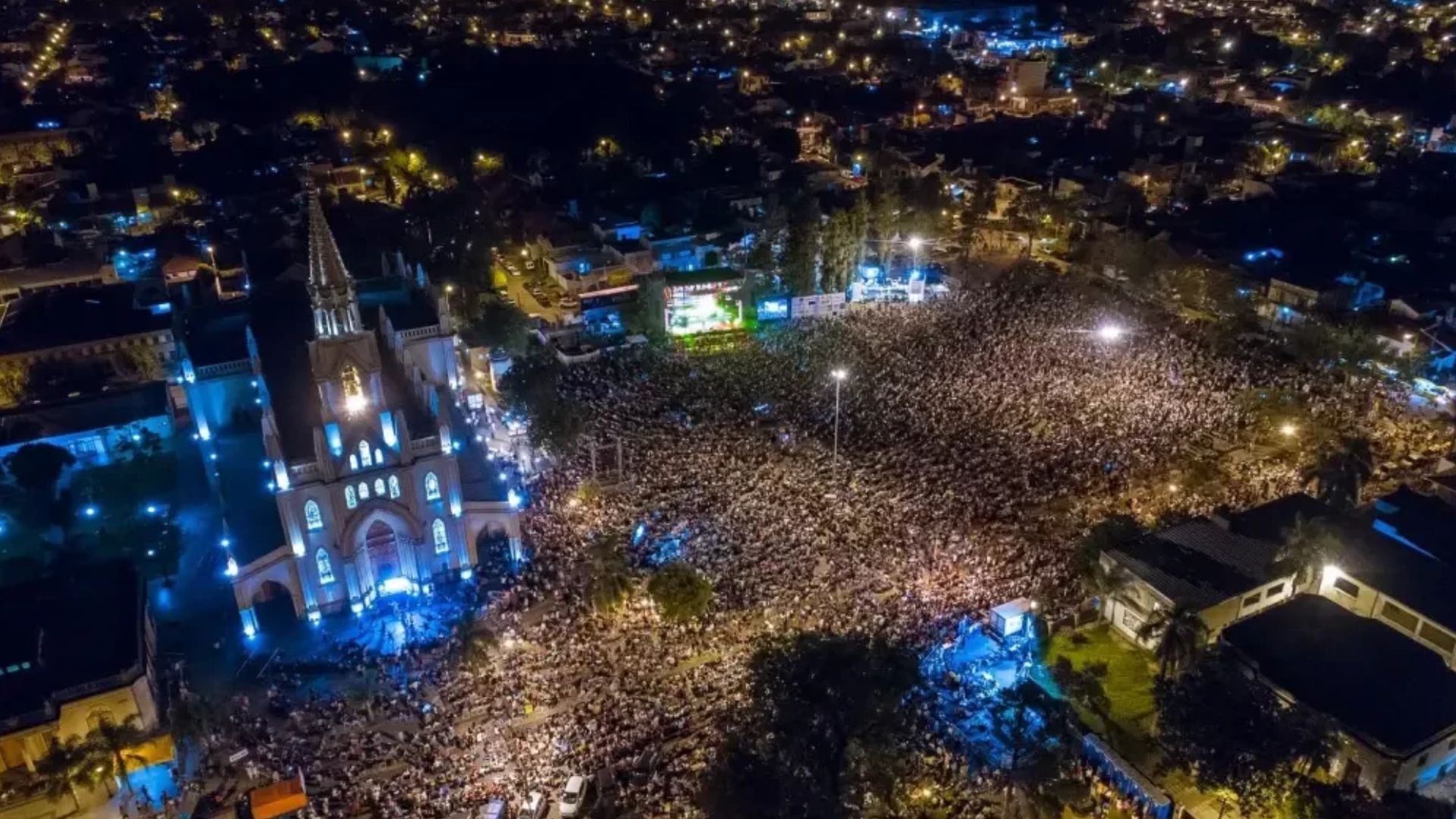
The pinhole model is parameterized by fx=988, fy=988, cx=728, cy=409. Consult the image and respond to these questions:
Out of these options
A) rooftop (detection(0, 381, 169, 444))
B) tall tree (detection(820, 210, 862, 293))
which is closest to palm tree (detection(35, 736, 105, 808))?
rooftop (detection(0, 381, 169, 444))

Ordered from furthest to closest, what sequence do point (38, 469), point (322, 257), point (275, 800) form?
point (38, 469) → point (322, 257) → point (275, 800)

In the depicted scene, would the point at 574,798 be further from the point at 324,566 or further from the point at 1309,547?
the point at 1309,547

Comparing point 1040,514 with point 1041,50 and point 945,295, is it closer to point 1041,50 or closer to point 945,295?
point 945,295

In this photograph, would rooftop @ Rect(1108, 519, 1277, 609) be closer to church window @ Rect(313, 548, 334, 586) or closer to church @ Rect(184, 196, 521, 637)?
church @ Rect(184, 196, 521, 637)

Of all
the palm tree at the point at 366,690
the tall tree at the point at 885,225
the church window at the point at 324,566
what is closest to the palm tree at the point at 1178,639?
the palm tree at the point at 366,690

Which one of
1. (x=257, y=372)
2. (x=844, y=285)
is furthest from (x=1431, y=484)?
(x=257, y=372)

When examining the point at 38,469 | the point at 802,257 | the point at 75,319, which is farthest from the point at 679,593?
the point at 75,319

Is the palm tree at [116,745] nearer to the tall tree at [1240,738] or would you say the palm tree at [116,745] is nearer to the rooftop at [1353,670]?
the tall tree at [1240,738]
